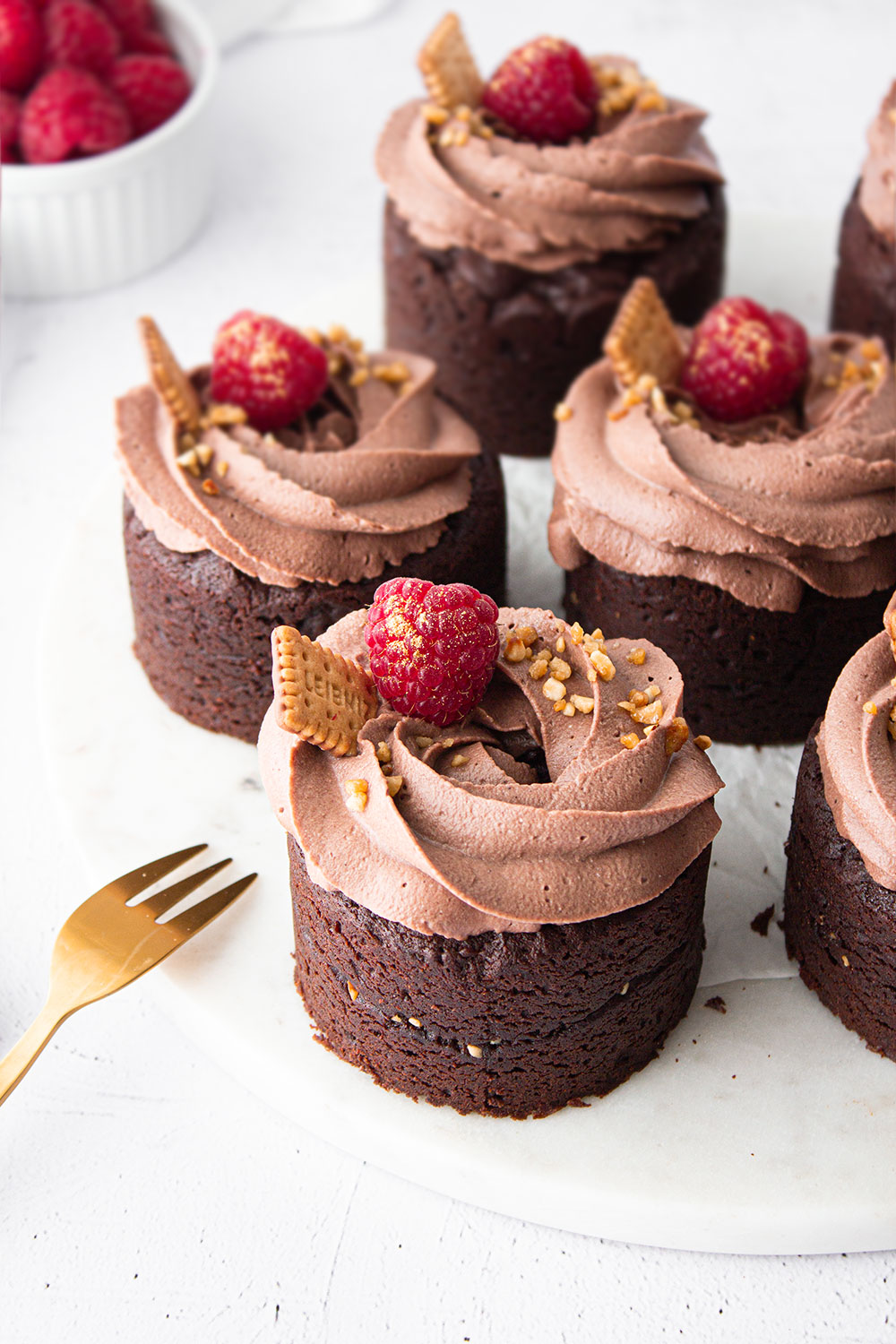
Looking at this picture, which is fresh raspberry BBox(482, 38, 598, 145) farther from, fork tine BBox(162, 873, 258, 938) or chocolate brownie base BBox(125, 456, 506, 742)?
fork tine BBox(162, 873, 258, 938)

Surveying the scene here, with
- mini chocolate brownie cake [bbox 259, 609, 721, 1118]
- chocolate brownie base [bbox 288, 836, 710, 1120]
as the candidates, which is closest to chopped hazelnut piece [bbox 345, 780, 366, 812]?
mini chocolate brownie cake [bbox 259, 609, 721, 1118]

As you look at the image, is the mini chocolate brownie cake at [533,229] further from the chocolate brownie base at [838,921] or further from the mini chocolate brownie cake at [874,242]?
the chocolate brownie base at [838,921]

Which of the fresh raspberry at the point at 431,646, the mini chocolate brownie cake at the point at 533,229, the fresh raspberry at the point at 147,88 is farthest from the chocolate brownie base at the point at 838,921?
the fresh raspberry at the point at 147,88

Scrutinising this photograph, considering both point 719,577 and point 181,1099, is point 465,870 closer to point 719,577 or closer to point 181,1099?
point 181,1099

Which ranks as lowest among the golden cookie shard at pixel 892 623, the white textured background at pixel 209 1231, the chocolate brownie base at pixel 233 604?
the white textured background at pixel 209 1231

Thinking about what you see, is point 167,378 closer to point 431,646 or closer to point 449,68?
point 431,646

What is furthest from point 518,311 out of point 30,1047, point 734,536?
point 30,1047

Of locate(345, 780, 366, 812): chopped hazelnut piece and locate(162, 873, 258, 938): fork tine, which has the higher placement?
locate(345, 780, 366, 812): chopped hazelnut piece

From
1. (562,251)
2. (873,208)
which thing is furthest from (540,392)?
(873,208)
